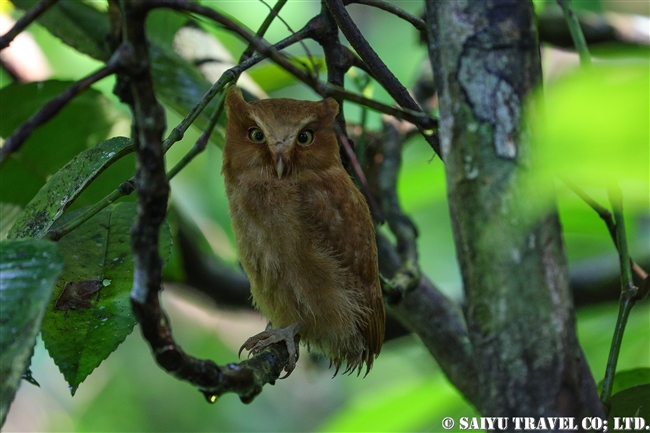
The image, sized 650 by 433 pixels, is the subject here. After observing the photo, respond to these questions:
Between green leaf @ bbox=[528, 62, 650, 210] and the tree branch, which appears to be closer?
green leaf @ bbox=[528, 62, 650, 210]

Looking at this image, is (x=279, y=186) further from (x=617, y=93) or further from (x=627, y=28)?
(x=627, y=28)

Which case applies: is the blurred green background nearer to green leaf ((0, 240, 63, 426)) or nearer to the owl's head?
the owl's head

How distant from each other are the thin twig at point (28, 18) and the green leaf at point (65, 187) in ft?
1.27

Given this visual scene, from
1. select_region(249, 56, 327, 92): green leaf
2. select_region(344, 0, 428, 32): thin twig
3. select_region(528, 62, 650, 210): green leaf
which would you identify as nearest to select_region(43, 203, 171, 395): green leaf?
select_region(344, 0, 428, 32): thin twig

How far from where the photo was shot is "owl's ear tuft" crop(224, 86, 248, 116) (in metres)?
2.36

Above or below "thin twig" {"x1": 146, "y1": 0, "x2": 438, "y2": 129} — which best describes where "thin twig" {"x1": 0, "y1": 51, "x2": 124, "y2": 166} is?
below

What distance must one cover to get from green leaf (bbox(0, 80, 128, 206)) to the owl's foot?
0.94 m

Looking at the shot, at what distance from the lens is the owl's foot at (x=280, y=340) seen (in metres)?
1.98

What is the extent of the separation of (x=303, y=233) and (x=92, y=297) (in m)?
0.85

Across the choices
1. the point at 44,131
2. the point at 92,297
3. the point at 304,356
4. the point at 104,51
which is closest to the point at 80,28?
the point at 104,51

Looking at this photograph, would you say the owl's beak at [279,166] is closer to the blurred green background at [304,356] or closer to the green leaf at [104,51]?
the green leaf at [104,51]

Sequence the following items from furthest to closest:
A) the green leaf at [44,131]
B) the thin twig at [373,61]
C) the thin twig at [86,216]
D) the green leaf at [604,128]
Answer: the green leaf at [44,131], the thin twig at [373,61], the thin twig at [86,216], the green leaf at [604,128]

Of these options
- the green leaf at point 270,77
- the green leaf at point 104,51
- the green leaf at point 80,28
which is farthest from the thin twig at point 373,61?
the green leaf at point 270,77

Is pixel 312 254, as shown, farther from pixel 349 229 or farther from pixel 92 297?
pixel 92 297
